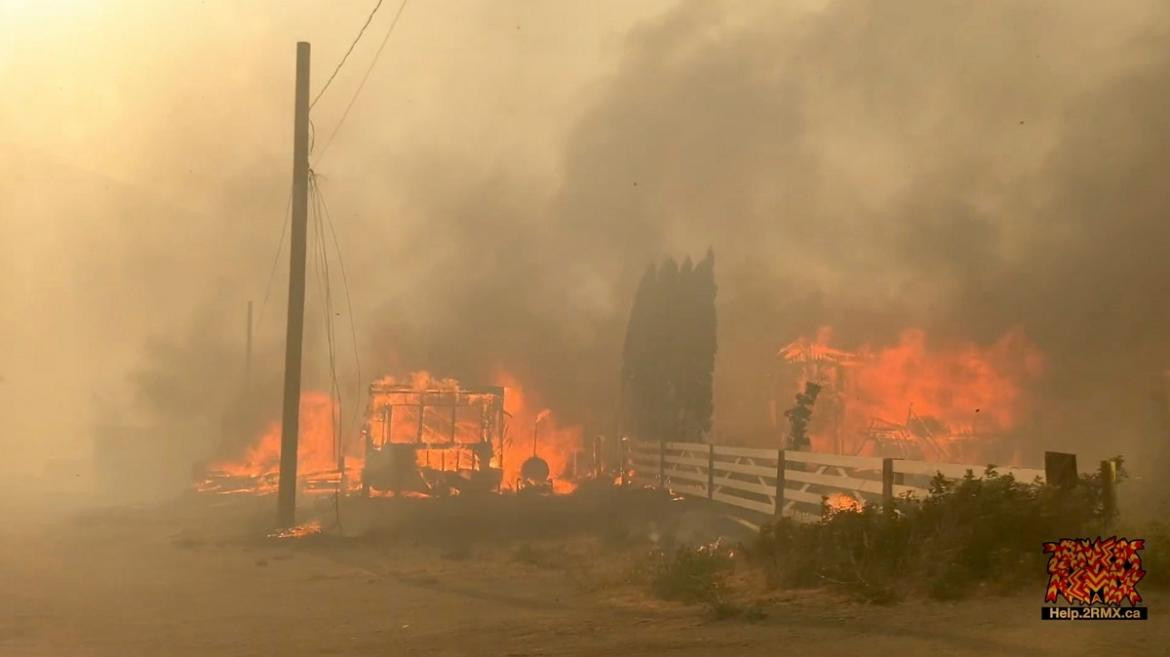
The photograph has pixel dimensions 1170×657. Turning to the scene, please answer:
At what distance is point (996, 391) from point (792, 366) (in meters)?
8.69

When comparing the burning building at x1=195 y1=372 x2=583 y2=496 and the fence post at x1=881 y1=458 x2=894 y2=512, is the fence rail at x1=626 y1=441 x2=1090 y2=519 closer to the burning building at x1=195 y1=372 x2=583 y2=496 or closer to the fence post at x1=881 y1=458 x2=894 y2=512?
the fence post at x1=881 y1=458 x2=894 y2=512

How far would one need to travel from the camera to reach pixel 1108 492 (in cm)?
1033

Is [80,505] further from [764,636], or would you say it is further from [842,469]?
[764,636]

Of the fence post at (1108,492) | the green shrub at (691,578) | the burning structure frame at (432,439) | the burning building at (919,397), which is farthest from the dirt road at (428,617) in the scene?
the burning building at (919,397)

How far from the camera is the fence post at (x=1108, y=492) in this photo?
1026cm

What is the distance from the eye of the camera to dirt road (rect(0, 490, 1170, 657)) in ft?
26.6

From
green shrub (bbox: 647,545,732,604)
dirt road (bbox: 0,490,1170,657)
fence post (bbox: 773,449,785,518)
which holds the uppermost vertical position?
fence post (bbox: 773,449,785,518)

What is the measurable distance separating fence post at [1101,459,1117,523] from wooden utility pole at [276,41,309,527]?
14.8 m

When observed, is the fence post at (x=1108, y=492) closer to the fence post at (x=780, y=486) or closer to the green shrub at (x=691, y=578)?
→ the green shrub at (x=691, y=578)

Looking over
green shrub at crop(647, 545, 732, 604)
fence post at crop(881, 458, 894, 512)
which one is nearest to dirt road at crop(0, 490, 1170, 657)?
green shrub at crop(647, 545, 732, 604)

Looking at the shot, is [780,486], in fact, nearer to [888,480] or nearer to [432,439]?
[888,480]

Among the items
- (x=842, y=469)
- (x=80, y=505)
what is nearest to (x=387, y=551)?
(x=842, y=469)

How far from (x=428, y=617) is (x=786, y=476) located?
24.4 ft

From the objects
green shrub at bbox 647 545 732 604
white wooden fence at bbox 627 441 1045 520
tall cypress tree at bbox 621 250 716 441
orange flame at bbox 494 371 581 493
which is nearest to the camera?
green shrub at bbox 647 545 732 604
